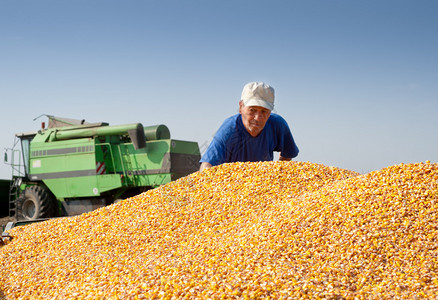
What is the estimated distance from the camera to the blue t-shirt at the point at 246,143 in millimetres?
4914

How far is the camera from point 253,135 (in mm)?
4977

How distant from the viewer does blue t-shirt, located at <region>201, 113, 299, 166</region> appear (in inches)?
193

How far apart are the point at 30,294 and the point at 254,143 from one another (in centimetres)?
286

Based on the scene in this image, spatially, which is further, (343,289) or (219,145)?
(219,145)

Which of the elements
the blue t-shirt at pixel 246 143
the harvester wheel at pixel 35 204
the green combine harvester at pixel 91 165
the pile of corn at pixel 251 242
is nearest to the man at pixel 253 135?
the blue t-shirt at pixel 246 143

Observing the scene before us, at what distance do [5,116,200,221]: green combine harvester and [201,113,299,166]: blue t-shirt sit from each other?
15.3 feet

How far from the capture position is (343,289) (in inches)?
105

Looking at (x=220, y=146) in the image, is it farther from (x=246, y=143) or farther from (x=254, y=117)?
(x=254, y=117)

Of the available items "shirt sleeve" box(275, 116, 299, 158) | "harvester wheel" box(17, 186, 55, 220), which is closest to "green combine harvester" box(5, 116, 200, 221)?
"harvester wheel" box(17, 186, 55, 220)

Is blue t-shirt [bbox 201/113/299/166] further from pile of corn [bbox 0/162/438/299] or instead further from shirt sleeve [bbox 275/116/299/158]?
pile of corn [bbox 0/162/438/299]

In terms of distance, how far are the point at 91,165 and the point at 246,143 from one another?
6282 mm

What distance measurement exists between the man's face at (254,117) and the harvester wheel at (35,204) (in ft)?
26.4

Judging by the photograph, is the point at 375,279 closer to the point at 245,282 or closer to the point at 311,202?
the point at 245,282

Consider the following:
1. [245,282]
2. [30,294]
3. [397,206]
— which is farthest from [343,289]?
[30,294]
